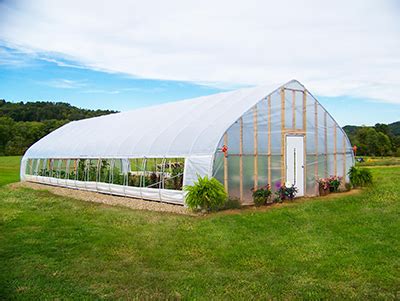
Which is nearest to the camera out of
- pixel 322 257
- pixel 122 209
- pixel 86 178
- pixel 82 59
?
pixel 322 257

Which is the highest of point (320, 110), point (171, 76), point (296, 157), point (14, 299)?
point (171, 76)

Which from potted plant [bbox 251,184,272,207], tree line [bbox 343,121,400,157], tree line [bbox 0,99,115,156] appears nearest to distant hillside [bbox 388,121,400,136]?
tree line [bbox 343,121,400,157]

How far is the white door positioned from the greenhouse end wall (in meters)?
0.16

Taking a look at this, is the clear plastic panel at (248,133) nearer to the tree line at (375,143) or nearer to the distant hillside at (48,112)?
the distant hillside at (48,112)

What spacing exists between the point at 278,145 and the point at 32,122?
4498cm

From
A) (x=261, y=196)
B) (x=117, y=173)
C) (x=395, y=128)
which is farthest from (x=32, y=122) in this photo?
(x=395, y=128)

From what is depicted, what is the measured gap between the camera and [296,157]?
53.6ft

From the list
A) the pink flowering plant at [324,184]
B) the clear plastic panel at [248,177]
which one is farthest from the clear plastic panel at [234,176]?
the pink flowering plant at [324,184]

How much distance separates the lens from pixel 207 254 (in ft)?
27.8

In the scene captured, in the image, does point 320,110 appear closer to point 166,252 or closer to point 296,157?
point 296,157

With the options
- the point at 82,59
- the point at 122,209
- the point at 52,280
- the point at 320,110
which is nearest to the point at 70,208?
the point at 122,209

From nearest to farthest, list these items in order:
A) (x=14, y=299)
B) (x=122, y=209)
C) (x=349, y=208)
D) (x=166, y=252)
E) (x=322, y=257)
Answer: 1. (x=14, y=299)
2. (x=322, y=257)
3. (x=166, y=252)
4. (x=349, y=208)
5. (x=122, y=209)

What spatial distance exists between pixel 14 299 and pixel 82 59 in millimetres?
7937

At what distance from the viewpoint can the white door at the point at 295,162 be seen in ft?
52.5
